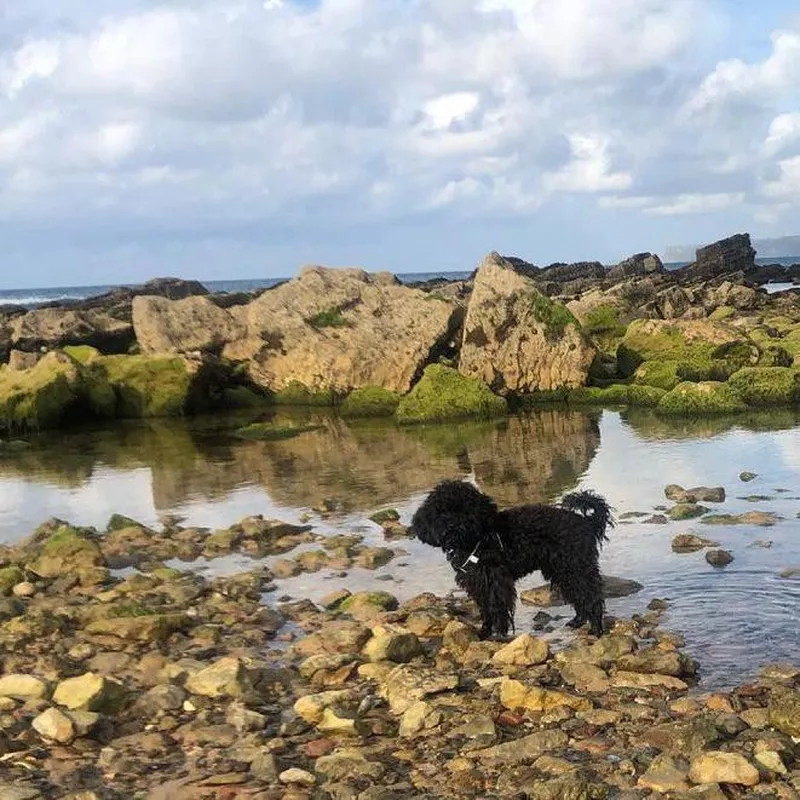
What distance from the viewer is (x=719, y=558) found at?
870 centimetres

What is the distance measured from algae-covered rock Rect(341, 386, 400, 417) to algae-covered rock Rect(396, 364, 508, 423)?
1.04 m

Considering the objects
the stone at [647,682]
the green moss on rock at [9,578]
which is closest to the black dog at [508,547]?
the stone at [647,682]

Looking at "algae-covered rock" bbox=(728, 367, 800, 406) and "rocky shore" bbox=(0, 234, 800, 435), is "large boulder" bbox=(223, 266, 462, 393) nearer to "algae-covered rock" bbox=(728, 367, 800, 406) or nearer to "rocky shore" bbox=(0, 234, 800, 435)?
"rocky shore" bbox=(0, 234, 800, 435)

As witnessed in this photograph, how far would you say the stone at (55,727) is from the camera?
5.41m

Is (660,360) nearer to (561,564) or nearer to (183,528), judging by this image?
(183,528)

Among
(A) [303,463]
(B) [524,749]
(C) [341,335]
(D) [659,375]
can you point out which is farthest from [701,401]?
(B) [524,749]

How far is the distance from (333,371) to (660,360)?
8.75 meters

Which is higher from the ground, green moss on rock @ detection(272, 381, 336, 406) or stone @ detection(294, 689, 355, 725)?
green moss on rock @ detection(272, 381, 336, 406)

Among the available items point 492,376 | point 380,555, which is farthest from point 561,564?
point 492,376

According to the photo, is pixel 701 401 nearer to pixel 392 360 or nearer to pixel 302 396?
pixel 392 360

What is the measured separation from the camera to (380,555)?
31.8 ft

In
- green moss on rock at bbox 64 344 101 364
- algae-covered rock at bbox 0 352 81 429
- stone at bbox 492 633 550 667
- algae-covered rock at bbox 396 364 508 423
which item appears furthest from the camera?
green moss on rock at bbox 64 344 101 364

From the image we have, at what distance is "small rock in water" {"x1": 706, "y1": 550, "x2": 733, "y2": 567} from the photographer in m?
8.62

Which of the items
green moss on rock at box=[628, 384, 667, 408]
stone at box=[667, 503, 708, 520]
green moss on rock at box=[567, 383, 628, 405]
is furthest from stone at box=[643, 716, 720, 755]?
green moss on rock at box=[567, 383, 628, 405]
